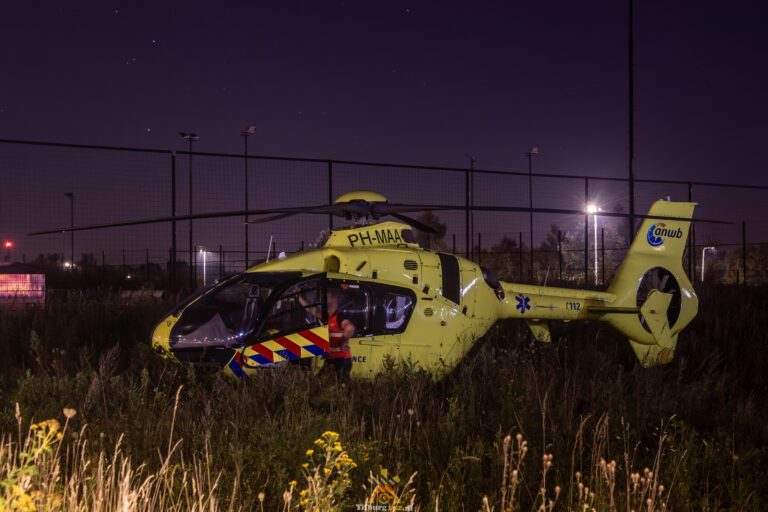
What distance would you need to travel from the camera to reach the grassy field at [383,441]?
3.43 metres

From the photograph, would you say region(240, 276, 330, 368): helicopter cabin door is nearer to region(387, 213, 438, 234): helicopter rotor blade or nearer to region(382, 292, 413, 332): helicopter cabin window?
region(382, 292, 413, 332): helicopter cabin window

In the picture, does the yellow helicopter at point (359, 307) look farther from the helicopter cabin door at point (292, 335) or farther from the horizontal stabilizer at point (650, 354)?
the horizontal stabilizer at point (650, 354)

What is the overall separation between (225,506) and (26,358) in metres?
6.74

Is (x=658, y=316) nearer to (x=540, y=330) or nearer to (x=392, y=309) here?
(x=540, y=330)

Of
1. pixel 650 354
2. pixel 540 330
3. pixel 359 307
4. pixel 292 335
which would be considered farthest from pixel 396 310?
pixel 650 354

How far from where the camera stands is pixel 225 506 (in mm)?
3799

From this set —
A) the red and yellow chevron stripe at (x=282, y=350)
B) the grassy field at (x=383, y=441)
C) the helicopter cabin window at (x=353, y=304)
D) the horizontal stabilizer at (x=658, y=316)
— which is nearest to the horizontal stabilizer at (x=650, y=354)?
the horizontal stabilizer at (x=658, y=316)

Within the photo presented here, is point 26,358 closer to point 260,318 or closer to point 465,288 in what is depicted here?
point 260,318

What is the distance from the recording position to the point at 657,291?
30.6ft

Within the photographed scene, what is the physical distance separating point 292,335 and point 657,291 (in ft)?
18.7

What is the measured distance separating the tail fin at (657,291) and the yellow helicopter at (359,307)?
44cm

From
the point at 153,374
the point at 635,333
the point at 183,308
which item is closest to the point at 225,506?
the point at 183,308

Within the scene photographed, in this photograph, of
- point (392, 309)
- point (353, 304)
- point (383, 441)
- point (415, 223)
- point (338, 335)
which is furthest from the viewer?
point (415, 223)

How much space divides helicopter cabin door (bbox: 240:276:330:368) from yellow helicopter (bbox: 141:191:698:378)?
1 centimetres
